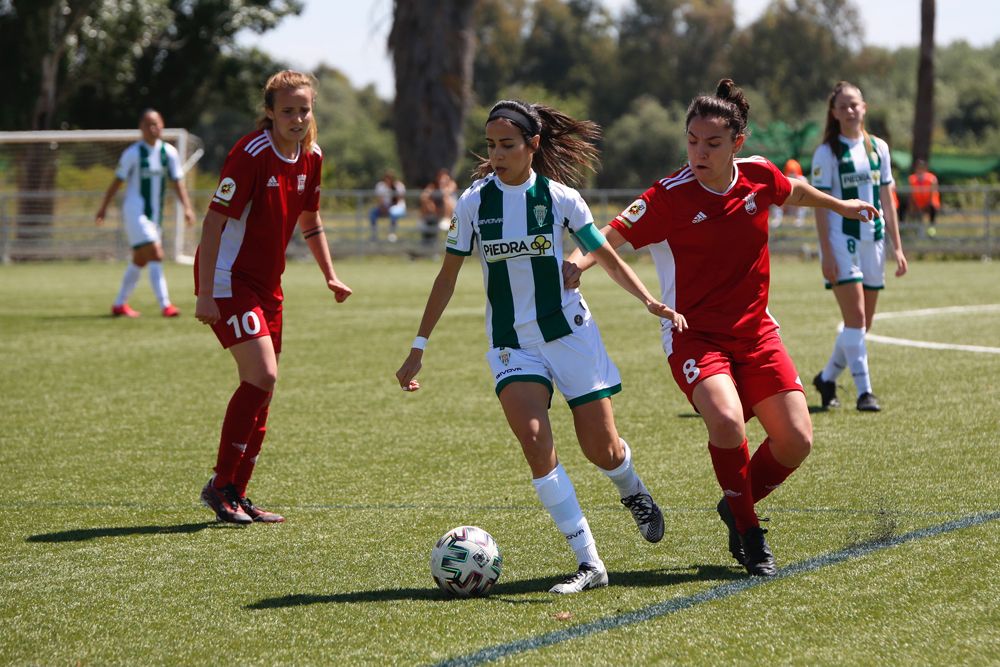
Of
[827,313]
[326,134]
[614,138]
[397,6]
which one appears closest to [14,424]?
[827,313]

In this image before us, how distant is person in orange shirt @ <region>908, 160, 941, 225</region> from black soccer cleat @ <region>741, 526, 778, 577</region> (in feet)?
76.8

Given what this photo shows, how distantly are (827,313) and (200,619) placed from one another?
12.0 m

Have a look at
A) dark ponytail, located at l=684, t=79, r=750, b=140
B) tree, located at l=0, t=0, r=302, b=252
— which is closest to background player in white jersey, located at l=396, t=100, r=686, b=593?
dark ponytail, located at l=684, t=79, r=750, b=140

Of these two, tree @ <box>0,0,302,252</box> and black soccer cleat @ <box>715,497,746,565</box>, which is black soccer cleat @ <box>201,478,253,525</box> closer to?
black soccer cleat @ <box>715,497,746,565</box>

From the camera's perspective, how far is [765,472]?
18.1 feet

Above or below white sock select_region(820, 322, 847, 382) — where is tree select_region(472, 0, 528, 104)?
above

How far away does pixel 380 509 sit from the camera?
252 inches

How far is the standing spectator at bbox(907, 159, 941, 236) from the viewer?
27.1m

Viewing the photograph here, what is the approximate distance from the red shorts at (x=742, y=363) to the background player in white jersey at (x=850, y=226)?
3740 millimetres

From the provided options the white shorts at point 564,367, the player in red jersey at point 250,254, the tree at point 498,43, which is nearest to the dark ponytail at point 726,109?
the white shorts at point 564,367

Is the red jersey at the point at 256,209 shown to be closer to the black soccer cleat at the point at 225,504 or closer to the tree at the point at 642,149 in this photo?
the black soccer cleat at the point at 225,504

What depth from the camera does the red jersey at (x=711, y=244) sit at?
5.43 meters

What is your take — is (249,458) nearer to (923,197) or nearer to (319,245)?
(319,245)

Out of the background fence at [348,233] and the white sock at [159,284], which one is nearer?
the white sock at [159,284]
